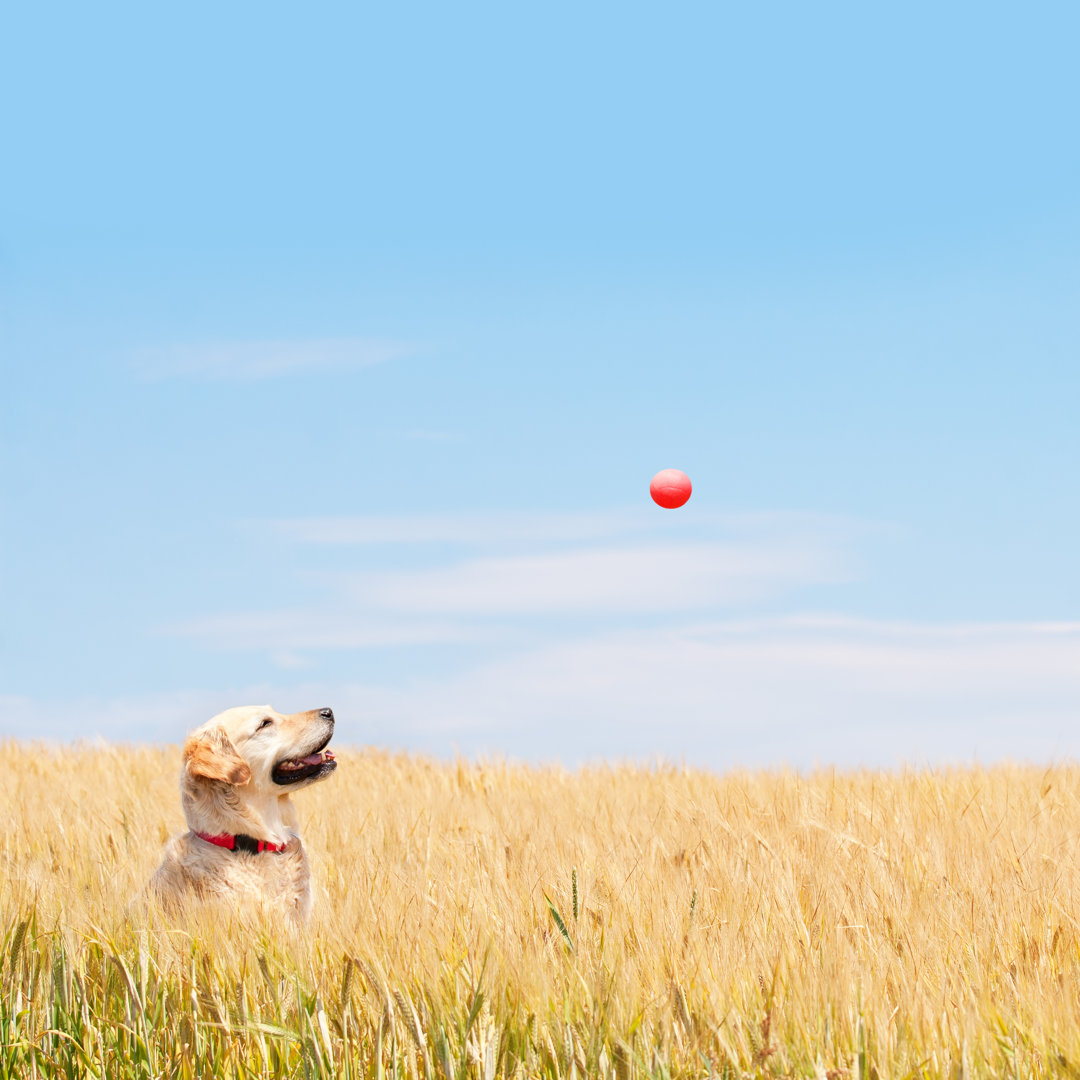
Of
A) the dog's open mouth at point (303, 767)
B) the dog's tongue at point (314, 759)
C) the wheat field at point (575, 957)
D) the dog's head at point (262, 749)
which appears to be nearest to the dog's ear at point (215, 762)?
the dog's head at point (262, 749)

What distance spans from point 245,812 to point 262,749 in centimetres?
30

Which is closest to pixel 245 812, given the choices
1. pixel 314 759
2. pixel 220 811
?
pixel 220 811

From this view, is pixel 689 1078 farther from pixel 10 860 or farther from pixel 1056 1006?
pixel 10 860

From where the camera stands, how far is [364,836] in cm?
720

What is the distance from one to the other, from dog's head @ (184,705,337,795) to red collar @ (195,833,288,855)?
235 millimetres

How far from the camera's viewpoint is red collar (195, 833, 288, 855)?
539 centimetres

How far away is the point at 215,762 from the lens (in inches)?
211

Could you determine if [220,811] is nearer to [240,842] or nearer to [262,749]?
[240,842]

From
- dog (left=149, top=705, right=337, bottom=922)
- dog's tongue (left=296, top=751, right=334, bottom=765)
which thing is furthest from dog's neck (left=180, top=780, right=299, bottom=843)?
dog's tongue (left=296, top=751, right=334, bottom=765)

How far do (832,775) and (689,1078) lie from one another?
25.3 ft

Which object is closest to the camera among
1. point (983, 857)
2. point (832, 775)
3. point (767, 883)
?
point (767, 883)

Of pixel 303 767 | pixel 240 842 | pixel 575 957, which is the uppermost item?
pixel 303 767

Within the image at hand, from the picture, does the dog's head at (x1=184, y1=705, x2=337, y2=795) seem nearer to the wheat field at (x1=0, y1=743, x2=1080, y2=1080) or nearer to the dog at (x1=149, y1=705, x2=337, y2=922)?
the dog at (x1=149, y1=705, x2=337, y2=922)

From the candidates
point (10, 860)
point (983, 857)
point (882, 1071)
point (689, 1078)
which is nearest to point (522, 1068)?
point (689, 1078)
